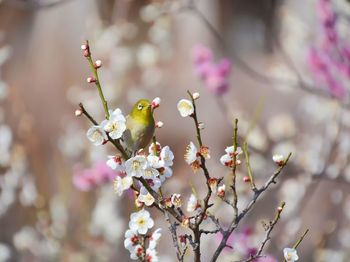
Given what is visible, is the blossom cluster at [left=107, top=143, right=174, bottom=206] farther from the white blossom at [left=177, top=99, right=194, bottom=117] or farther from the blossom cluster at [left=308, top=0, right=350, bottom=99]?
the blossom cluster at [left=308, top=0, right=350, bottom=99]

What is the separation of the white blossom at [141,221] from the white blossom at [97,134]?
109 millimetres

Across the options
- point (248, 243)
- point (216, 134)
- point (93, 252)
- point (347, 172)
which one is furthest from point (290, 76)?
point (248, 243)

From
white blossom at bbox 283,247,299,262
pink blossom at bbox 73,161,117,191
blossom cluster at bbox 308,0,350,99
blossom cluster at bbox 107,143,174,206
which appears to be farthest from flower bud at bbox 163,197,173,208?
pink blossom at bbox 73,161,117,191

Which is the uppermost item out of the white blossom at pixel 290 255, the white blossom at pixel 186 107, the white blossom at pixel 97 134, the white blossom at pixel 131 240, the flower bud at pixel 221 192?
the white blossom at pixel 186 107

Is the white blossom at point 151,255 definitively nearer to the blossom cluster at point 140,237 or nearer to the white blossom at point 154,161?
the blossom cluster at point 140,237

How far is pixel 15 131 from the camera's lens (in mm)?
3441

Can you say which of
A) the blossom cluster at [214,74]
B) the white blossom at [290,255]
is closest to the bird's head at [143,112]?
the white blossom at [290,255]

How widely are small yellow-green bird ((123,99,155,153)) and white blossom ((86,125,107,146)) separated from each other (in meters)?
0.05

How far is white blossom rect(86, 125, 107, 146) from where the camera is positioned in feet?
2.62

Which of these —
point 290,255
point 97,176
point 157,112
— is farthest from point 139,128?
point 157,112

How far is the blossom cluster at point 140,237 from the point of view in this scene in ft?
2.80

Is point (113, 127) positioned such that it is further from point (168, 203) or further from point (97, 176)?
point (97, 176)

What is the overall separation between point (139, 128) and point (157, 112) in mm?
2699

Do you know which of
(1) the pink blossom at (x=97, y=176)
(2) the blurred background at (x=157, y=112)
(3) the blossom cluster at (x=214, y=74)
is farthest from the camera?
(2) the blurred background at (x=157, y=112)
